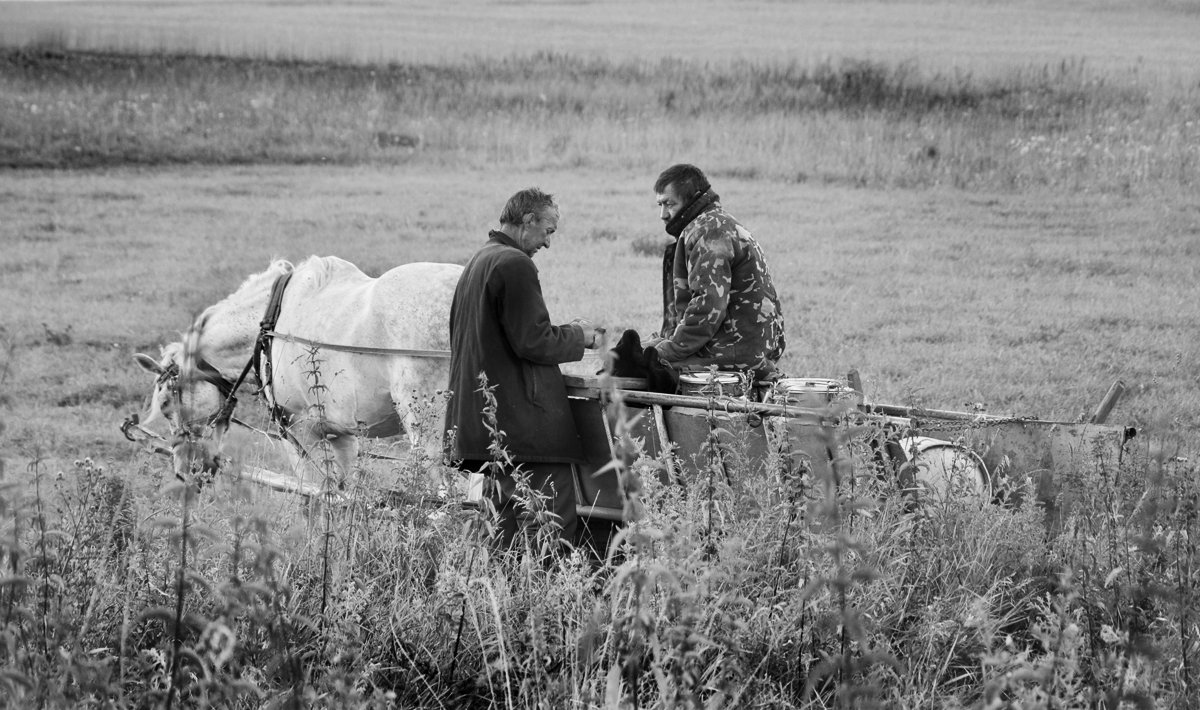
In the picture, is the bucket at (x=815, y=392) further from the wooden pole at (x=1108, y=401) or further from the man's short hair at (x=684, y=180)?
the man's short hair at (x=684, y=180)

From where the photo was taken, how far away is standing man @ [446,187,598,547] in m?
4.92

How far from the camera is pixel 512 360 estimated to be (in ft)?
16.5

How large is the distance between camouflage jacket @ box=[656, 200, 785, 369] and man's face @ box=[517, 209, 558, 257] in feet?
2.58

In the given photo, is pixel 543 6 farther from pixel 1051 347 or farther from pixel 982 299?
pixel 1051 347

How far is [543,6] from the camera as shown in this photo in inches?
911

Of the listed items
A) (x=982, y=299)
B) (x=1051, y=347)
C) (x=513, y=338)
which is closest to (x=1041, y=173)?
(x=982, y=299)

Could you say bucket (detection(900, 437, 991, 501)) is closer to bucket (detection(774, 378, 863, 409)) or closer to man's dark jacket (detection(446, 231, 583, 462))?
bucket (detection(774, 378, 863, 409))

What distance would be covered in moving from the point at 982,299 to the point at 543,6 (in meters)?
14.7

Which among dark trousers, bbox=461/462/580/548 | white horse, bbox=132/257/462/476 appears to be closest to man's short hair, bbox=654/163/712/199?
white horse, bbox=132/257/462/476

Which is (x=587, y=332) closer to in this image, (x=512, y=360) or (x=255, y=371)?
→ (x=512, y=360)

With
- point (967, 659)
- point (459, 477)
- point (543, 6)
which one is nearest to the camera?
point (967, 659)

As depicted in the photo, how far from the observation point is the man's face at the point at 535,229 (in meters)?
5.05

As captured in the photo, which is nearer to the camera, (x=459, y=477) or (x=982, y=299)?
(x=459, y=477)

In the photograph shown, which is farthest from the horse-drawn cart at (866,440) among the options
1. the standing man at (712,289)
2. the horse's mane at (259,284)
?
the horse's mane at (259,284)
